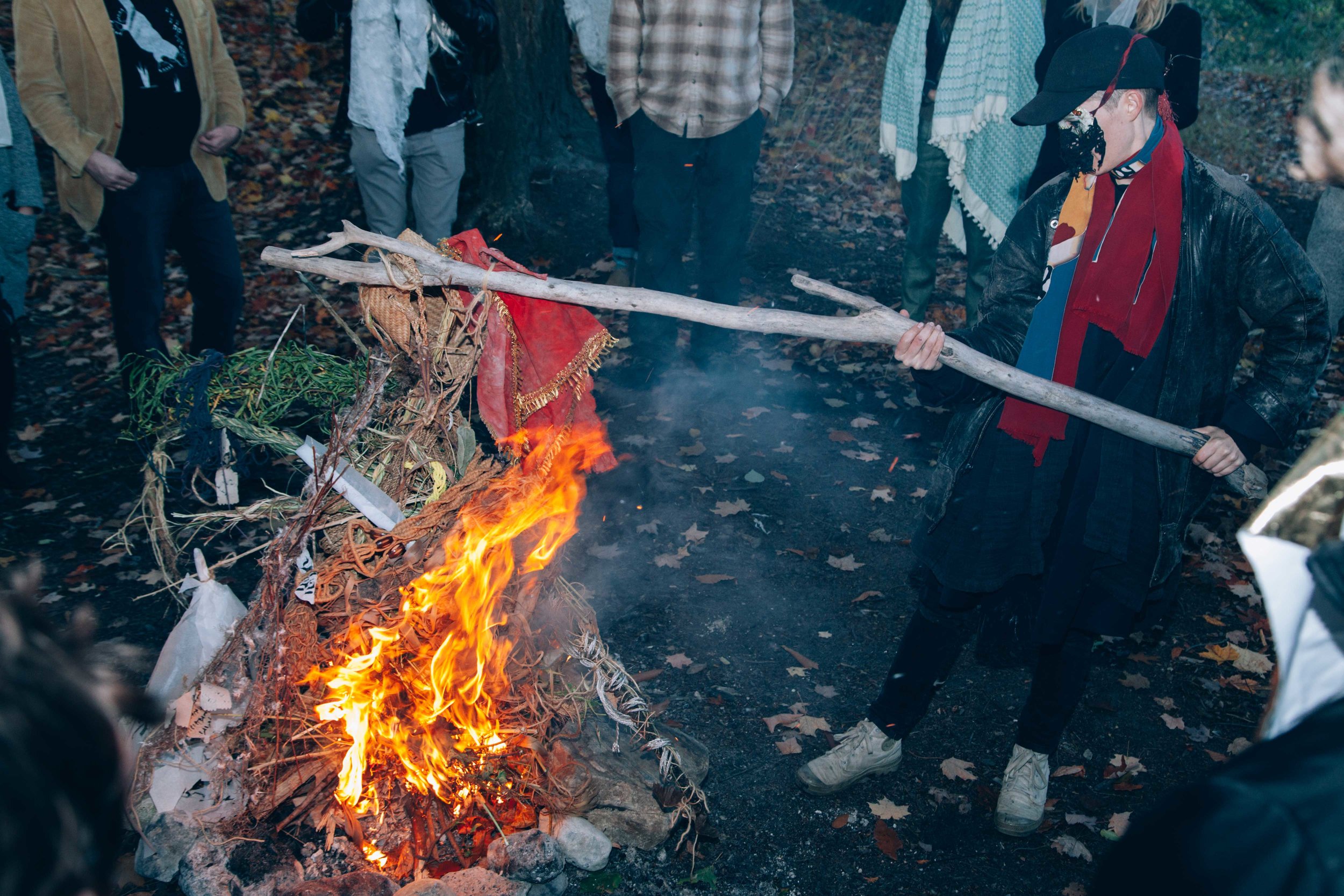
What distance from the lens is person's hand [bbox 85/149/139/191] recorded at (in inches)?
192

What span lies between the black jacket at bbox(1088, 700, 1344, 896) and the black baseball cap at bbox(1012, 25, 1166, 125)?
2312mm

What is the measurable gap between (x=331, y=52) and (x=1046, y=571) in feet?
39.3

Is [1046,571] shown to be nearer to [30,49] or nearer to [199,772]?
[199,772]

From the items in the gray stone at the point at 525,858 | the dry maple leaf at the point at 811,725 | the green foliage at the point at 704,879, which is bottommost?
the dry maple leaf at the point at 811,725

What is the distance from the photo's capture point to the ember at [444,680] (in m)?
2.93

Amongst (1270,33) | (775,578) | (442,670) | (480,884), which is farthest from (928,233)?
(1270,33)

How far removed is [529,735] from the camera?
325 cm

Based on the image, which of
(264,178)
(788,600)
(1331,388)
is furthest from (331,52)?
(1331,388)

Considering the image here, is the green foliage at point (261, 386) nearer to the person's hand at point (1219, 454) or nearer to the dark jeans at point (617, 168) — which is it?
the person's hand at point (1219, 454)

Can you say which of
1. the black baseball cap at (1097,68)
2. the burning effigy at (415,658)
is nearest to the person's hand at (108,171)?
the burning effigy at (415,658)

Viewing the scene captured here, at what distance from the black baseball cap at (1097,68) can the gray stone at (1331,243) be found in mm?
5019

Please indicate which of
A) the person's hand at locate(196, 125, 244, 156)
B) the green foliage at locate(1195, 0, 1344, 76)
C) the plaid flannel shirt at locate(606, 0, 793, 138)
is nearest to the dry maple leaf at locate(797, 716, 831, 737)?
the plaid flannel shirt at locate(606, 0, 793, 138)

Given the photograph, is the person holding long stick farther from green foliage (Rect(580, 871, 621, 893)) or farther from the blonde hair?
the blonde hair

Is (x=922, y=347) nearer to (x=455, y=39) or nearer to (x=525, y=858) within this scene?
(x=525, y=858)
